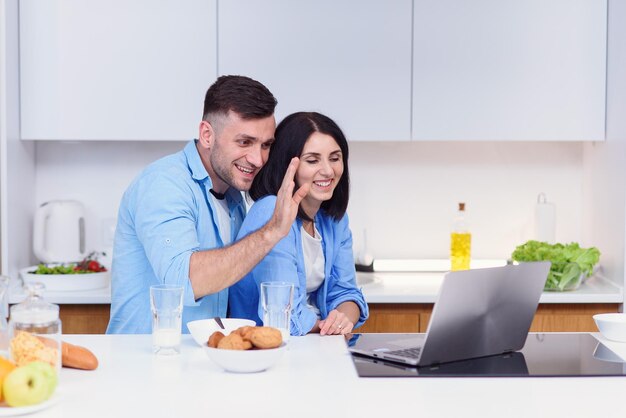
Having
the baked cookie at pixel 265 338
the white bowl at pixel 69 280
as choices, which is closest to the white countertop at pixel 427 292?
the white bowl at pixel 69 280

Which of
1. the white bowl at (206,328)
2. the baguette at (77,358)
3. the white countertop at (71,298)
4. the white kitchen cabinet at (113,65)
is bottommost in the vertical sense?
the white countertop at (71,298)

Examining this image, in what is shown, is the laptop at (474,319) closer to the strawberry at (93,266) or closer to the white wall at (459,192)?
the strawberry at (93,266)

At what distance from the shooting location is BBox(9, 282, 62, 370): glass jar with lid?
1.53 meters

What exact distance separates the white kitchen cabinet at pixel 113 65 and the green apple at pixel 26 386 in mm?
2111

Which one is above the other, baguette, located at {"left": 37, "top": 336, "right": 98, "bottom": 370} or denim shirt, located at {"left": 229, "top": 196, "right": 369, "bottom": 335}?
denim shirt, located at {"left": 229, "top": 196, "right": 369, "bottom": 335}

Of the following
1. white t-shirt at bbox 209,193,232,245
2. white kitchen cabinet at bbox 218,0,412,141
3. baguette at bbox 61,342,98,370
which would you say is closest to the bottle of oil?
white kitchen cabinet at bbox 218,0,412,141

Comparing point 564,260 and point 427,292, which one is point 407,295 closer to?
point 427,292

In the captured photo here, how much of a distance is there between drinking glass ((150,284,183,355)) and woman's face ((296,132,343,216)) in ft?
2.80

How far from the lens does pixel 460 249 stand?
3803 millimetres

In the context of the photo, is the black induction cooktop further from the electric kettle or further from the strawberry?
the electric kettle

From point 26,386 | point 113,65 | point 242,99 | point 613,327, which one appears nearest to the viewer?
point 26,386

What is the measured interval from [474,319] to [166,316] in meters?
0.65

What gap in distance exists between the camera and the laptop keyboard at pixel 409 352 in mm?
1871

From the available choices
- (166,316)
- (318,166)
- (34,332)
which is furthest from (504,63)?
(34,332)
